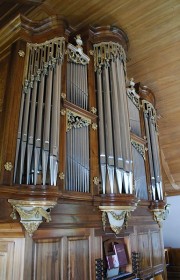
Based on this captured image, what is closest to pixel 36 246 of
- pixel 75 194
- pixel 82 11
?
pixel 75 194

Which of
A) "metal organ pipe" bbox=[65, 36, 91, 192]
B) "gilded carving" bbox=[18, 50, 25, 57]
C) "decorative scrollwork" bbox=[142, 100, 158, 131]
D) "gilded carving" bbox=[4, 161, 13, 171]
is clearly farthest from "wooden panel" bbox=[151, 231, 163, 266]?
"gilded carving" bbox=[18, 50, 25, 57]

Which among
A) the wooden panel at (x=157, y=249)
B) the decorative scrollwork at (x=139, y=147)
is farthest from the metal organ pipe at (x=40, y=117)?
the wooden panel at (x=157, y=249)

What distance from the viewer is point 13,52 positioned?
10.4 feet

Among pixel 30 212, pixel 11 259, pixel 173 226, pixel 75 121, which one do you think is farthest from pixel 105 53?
pixel 173 226

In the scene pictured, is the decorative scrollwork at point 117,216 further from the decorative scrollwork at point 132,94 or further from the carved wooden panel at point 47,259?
the decorative scrollwork at point 132,94

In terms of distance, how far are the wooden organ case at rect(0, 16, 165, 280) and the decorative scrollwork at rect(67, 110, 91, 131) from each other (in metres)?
0.02

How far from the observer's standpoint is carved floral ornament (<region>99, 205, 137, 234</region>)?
304 centimetres

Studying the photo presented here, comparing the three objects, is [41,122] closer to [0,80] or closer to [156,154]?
[0,80]

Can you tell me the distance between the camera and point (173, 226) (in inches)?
292

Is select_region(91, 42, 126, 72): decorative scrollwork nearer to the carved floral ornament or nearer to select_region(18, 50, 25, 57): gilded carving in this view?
select_region(18, 50, 25, 57): gilded carving

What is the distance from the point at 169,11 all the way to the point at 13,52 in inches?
98.6

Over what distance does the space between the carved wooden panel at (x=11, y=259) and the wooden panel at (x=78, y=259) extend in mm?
570

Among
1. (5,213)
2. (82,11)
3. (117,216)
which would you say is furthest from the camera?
(82,11)

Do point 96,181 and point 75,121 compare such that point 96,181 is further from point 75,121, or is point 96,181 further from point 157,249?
point 157,249
